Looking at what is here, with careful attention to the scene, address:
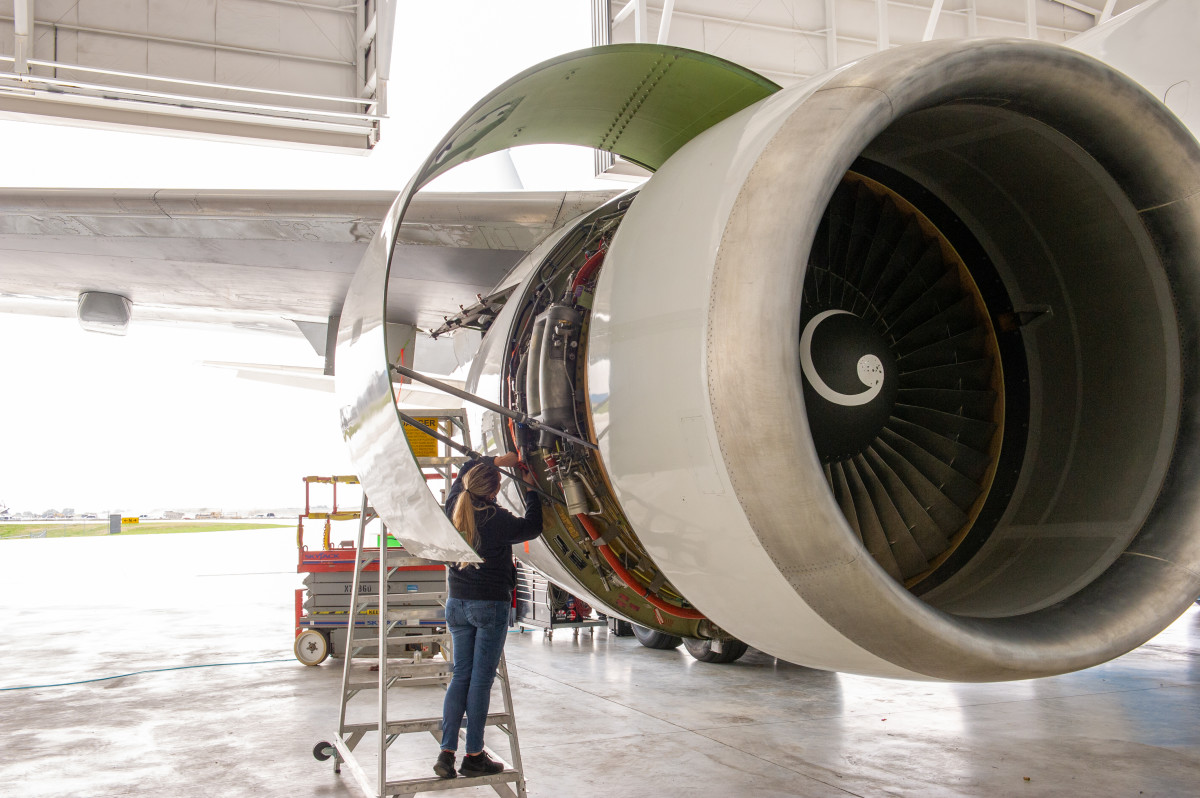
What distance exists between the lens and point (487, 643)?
151 inches

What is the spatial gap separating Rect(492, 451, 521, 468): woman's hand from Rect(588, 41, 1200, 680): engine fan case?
927mm

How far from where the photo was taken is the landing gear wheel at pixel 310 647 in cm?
802

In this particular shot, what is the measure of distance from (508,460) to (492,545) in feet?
1.82

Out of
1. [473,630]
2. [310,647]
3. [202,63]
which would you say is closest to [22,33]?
[202,63]

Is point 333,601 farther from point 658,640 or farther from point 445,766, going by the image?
point 445,766

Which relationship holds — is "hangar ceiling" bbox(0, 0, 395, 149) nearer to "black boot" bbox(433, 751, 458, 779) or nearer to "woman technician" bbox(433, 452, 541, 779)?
"woman technician" bbox(433, 452, 541, 779)

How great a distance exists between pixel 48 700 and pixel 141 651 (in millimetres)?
2422

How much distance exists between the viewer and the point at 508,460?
3086 millimetres

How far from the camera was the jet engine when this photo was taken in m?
1.80

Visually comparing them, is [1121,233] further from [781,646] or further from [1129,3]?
[1129,3]

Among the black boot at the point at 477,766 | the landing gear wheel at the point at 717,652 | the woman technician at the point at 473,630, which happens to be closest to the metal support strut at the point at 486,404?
the woman technician at the point at 473,630

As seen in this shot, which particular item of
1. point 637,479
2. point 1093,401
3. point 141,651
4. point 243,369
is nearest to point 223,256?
point 637,479

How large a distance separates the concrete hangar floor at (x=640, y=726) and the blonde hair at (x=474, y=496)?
4.70 feet

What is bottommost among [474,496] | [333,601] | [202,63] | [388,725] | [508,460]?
[333,601]
